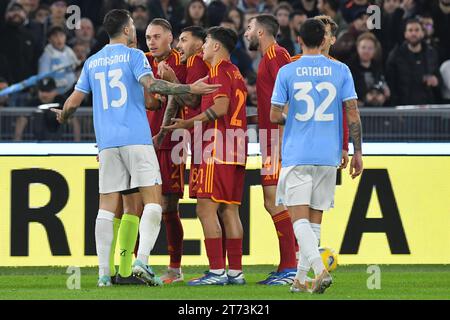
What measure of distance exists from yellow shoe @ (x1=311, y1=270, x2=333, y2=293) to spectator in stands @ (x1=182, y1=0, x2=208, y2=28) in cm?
785

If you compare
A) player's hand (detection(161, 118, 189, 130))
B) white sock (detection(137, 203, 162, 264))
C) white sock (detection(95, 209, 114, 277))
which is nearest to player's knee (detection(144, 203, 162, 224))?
white sock (detection(137, 203, 162, 264))

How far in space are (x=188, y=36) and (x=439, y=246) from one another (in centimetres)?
364

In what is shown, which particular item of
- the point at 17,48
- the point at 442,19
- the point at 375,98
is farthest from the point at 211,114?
the point at 442,19

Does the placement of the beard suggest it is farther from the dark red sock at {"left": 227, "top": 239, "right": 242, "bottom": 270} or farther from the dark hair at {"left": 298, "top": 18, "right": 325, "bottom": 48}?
the dark red sock at {"left": 227, "top": 239, "right": 242, "bottom": 270}

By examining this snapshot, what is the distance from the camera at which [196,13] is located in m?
17.1

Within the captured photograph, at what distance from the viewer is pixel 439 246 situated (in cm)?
1316

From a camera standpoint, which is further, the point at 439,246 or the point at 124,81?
the point at 439,246

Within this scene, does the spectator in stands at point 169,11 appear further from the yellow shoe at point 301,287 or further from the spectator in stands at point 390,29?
the yellow shoe at point 301,287

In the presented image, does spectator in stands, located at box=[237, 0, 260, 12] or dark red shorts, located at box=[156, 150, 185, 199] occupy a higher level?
spectator in stands, located at box=[237, 0, 260, 12]

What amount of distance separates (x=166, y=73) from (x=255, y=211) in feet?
8.70

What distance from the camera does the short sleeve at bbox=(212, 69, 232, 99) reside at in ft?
35.2

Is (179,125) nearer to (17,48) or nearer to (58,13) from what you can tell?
(17,48)
